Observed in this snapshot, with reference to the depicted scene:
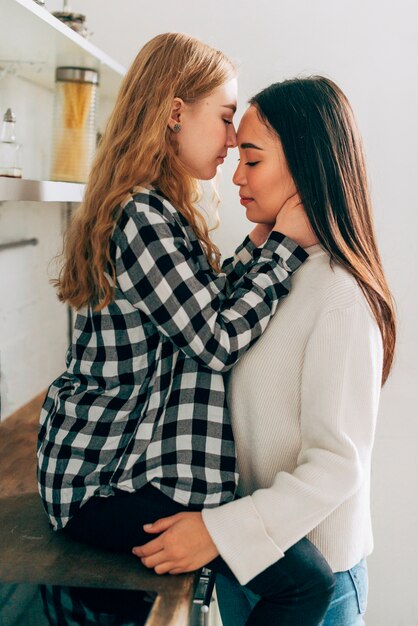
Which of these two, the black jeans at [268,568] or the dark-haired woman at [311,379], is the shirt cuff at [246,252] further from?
the black jeans at [268,568]

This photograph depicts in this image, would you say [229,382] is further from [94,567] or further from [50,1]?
[50,1]

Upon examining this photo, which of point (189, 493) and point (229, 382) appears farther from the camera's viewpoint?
point (229, 382)

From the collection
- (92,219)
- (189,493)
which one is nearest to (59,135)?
(92,219)

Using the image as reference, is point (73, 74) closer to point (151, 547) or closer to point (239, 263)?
point (239, 263)

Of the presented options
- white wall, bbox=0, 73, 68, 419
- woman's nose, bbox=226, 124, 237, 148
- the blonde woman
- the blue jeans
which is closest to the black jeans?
the blonde woman

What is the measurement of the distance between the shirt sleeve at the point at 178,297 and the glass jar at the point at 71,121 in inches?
22.5

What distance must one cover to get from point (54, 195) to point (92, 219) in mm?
330

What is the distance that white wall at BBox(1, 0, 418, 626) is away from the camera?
1.85 m

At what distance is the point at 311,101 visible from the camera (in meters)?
1.14

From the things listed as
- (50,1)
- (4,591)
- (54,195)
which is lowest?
(4,591)

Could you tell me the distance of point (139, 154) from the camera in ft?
3.60

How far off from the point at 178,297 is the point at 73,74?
757 millimetres

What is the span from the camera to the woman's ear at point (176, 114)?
1140 mm

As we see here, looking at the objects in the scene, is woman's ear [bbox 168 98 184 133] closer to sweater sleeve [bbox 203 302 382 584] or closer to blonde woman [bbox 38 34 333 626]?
blonde woman [bbox 38 34 333 626]
